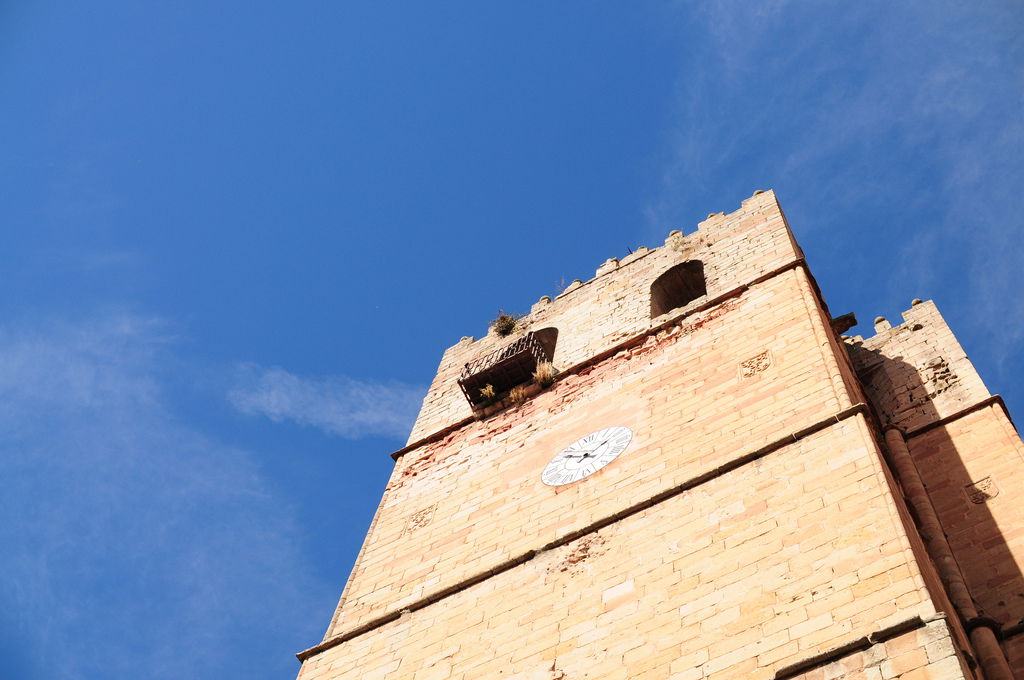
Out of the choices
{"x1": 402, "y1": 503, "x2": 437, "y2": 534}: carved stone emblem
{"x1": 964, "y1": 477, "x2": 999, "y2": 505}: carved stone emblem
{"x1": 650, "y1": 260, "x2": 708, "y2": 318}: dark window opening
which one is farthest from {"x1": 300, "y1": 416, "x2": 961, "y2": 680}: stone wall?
{"x1": 650, "y1": 260, "x2": 708, "y2": 318}: dark window opening

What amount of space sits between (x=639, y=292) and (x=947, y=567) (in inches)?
319

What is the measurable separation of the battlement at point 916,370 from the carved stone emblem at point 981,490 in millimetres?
1589

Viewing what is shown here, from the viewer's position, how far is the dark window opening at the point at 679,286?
16.8 metres

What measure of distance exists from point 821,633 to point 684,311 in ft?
23.6

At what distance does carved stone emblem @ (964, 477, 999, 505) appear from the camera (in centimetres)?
1105

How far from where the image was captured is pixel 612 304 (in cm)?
1666

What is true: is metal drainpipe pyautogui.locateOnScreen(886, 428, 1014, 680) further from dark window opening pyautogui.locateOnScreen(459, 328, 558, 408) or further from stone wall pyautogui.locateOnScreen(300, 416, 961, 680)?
dark window opening pyautogui.locateOnScreen(459, 328, 558, 408)

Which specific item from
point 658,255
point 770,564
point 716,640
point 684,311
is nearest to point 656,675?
point 716,640

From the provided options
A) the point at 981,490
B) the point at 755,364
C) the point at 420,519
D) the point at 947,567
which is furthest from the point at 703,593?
the point at 420,519

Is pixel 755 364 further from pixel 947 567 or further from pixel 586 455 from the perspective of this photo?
pixel 947 567

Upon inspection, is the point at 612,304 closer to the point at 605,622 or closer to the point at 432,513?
the point at 432,513

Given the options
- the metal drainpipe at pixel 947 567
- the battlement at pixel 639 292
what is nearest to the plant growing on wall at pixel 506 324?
the battlement at pixel 639 292

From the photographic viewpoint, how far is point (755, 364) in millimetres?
11906

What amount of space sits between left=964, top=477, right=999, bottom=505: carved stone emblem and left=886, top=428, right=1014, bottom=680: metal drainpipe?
0.69 meters
